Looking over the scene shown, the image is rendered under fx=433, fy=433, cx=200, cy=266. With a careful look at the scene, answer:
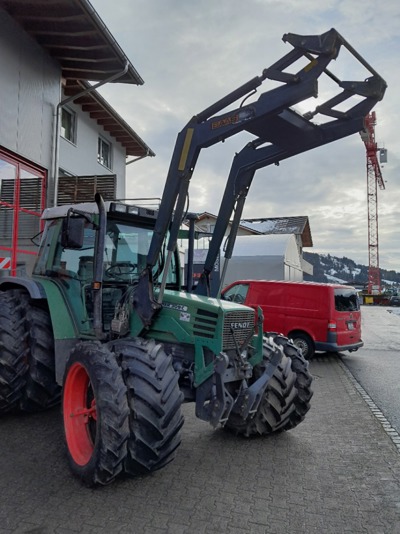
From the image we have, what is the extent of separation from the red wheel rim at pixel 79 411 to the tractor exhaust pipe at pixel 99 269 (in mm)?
442

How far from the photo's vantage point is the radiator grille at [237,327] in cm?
384

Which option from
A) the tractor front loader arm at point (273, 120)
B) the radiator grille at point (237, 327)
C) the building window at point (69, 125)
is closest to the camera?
the tractor front loader arm at point (273, 120)

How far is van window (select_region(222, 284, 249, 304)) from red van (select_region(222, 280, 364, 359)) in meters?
0.32

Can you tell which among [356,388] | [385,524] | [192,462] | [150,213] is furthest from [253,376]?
[356,388]

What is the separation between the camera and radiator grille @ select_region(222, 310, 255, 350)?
3840mm

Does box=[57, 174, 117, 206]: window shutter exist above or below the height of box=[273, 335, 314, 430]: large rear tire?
above

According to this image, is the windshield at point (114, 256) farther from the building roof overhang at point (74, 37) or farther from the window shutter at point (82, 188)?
the window shutter at point (82, 188)

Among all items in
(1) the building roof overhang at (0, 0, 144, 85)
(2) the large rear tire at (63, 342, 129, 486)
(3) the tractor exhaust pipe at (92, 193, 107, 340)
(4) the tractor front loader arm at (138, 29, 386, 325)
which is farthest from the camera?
(1) the building roof overhang at (0, 0, 144, 85)

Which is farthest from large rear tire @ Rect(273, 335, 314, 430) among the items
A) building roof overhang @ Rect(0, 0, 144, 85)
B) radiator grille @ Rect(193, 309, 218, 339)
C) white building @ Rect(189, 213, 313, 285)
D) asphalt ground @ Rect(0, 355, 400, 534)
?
white building @ Rect(189, 213, 313, 285)

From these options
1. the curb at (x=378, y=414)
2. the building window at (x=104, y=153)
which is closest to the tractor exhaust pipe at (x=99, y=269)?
the curb at (x=378, y=414)

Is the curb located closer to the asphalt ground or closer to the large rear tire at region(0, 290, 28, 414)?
the asphalt ground

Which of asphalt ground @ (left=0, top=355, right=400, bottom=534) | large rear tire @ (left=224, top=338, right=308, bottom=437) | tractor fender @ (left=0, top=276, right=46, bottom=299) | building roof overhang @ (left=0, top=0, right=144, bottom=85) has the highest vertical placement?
building roof overhang @ (left=0, top=0, right=144, bottom=85)

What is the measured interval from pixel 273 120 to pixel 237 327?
186 cm

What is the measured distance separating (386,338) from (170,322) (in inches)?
521
